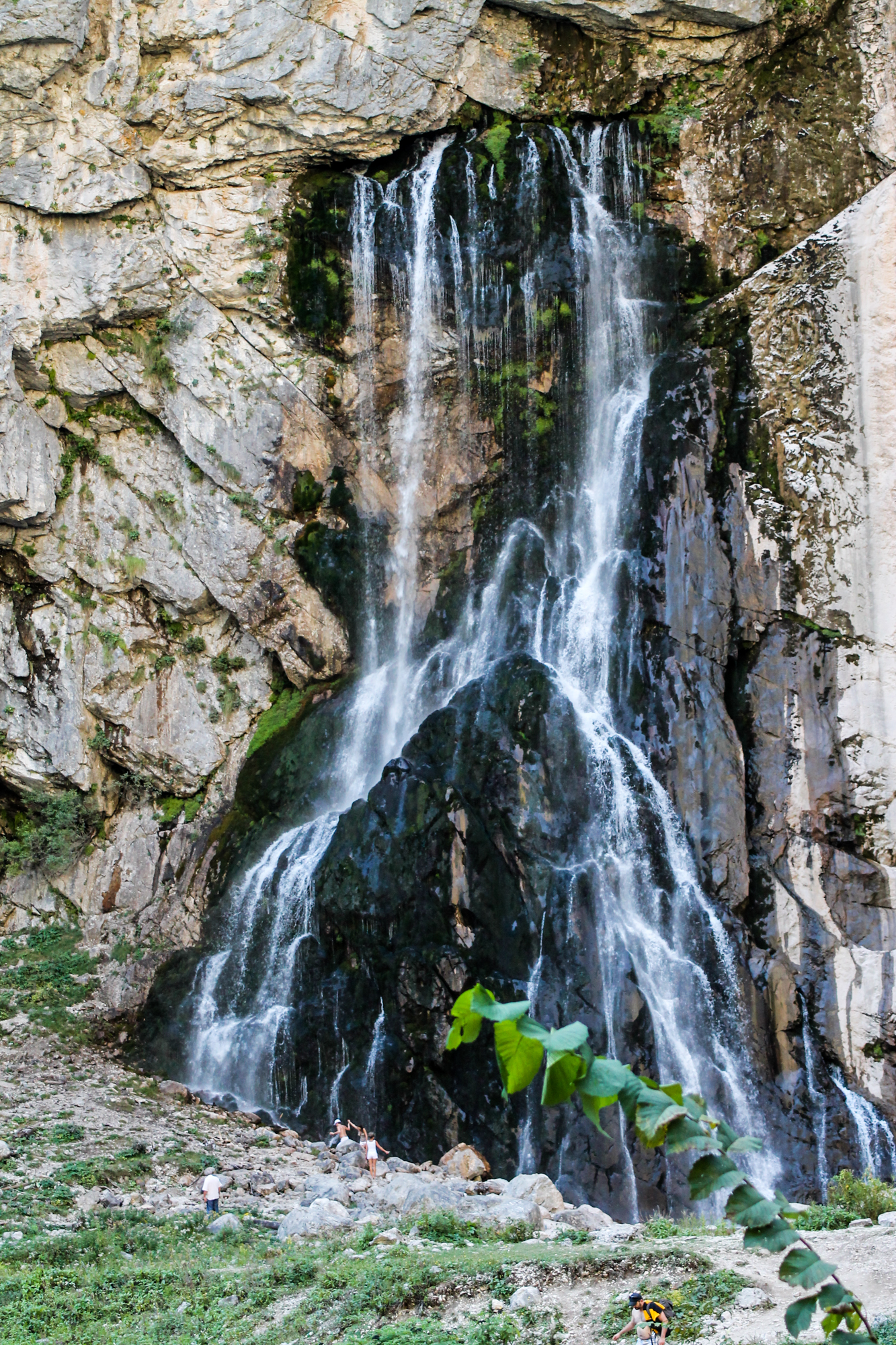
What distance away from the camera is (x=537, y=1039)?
91.3 inches

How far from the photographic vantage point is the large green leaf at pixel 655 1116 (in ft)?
7.61

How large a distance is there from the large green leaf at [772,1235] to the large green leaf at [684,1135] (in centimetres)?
23

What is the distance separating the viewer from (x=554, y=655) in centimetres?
1922

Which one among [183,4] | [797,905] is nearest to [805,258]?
[797,905]

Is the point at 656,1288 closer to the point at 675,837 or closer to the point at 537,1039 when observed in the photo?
the point at 537,1039

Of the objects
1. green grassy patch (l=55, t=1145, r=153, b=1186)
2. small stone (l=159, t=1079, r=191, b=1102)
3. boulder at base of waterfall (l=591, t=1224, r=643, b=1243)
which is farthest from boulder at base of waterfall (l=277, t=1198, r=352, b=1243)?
small stone (l=159, t=1079, r=191, b=1102)

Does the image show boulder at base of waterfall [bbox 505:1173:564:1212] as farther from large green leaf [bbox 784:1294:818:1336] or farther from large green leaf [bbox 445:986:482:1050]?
large green leaf [bbox 445:986:482:1050]

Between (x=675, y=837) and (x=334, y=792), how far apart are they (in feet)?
20.5

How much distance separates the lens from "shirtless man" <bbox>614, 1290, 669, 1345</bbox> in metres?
6.94

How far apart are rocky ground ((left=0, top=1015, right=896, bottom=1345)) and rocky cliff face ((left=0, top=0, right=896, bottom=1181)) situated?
586 cm

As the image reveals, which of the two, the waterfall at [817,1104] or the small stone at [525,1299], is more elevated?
the waterfall at [817,1104]

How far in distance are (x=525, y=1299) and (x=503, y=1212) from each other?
10.3 ft

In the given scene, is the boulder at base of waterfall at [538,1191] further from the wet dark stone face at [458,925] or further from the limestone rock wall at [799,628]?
the limestone rock wall at [799,628]

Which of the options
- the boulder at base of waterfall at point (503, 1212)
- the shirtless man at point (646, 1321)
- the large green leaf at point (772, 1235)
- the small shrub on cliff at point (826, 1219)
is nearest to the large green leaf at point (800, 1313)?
the large green leaf at point (772, 1235)
